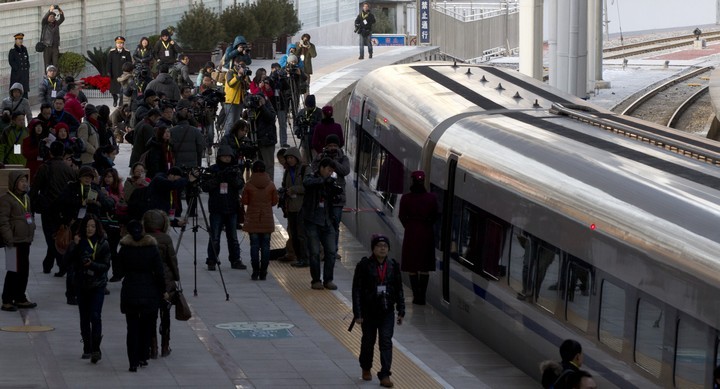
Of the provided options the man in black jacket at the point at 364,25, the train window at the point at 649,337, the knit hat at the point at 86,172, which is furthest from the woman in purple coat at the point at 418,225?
the man in black jacket at the point at 364,25

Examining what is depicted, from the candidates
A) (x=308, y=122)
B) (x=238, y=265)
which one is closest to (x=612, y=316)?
(x=238, y=265)

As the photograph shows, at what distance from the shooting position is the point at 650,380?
12062 millimetres

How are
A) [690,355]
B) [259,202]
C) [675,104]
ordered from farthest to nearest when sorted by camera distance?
[675,104] → [259,202] → [690,355]

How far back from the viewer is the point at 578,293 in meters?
13.6

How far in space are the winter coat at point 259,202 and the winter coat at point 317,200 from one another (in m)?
0.45

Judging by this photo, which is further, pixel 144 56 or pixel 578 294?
pixel 144 56

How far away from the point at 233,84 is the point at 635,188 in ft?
50.9

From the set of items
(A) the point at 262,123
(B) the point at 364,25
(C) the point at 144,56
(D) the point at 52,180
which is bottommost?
(D) the point at 52,180

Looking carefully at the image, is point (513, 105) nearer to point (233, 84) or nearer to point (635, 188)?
point (635, 188)

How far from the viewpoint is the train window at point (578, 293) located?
13.4m

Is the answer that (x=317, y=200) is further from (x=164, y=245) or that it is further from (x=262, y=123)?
(x=262, y=123)

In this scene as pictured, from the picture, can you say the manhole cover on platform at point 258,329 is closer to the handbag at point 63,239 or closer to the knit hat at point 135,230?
the handbag at point 63,239

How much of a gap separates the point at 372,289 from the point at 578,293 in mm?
1932

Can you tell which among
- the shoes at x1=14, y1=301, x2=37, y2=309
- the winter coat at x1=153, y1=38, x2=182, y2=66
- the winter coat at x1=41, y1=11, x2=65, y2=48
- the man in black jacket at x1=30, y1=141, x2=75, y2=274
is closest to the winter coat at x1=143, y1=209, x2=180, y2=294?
the shoes at x1=14, y1=301, x2=37, y2=309
